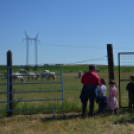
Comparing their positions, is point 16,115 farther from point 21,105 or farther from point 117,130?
point 117,130

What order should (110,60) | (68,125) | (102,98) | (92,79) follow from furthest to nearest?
1. (110,60)
2. (102,98)
3. (92,79)
4. (68,125)

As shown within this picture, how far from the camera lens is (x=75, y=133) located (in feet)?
18.9

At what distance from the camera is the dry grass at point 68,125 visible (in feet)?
19.6

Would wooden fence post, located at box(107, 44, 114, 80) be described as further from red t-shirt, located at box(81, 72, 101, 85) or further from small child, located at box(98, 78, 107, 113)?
red t-shirt, located at box(81, 72, 101, 85)

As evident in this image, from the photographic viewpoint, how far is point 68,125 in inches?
256

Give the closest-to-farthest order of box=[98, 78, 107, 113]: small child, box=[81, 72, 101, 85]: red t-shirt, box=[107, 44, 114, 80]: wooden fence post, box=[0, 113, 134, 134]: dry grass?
box=[0, 113, 134, 134]: dry grass → box=[81, 72, 101, 85]: red t-shirt → box=[98, 78, 107, 113]: small child → box=[107, 44, 114, 80]: wooden fence post

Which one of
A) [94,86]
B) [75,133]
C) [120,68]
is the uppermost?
[120,68]

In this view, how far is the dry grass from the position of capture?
5.97 m

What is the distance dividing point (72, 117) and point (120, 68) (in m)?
2.67

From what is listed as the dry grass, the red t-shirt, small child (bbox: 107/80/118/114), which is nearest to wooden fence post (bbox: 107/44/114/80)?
small child (bbox: 107/80/118/114)

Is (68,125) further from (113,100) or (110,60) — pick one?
(110,60)

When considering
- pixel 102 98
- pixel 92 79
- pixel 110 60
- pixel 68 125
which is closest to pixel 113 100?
pixel 102 98

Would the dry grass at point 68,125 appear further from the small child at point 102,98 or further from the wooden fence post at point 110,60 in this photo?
the wooden fence post at point 110,60

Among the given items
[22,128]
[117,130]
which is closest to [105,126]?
[117,130]
